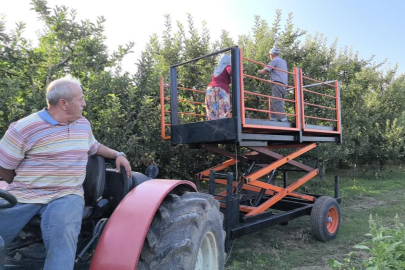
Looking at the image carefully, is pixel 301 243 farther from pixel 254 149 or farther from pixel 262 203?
pixel 254 149

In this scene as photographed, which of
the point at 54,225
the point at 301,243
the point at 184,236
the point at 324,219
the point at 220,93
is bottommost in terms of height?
the point at 301,243

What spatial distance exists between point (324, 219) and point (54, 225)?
3961mm

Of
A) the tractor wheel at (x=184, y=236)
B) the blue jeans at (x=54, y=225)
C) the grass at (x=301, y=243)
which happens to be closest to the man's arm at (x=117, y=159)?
the tractor wheel at (x=184, y=236)

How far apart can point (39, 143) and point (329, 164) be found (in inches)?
439

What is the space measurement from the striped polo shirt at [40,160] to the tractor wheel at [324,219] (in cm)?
367

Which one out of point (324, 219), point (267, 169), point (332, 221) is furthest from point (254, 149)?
point (332, 221)

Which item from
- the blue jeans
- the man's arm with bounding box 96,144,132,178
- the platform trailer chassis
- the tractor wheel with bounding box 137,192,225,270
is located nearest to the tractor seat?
the man's arm with bounding box 96,144,132,178

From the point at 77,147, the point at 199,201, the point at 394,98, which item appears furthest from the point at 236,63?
the point at 394,98

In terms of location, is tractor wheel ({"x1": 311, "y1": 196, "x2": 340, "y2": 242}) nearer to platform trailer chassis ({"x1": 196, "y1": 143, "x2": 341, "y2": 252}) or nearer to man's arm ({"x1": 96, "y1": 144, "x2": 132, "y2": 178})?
platform trailer chassis ({"x1": 196, "y1": 143, "x2": 341, "y2": 252})

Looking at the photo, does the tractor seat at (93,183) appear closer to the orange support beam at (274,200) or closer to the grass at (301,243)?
the grass at (301,243)

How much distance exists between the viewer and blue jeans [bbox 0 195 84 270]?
171cm

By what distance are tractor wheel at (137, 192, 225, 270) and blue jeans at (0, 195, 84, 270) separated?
429 millimetres

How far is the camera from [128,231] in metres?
1.94

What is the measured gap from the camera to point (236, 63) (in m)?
4.01
